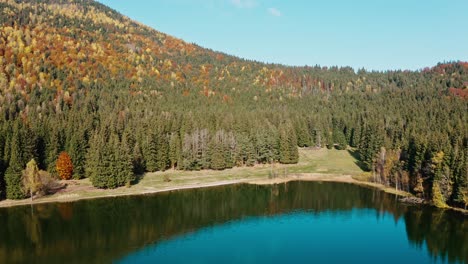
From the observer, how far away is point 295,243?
223ft

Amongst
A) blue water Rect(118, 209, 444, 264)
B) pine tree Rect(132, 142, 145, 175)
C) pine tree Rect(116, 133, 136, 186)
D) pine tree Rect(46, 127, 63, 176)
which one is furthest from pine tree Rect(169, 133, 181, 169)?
blue water Rect(118, 209, 444, 264)

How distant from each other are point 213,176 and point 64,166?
1666 inches

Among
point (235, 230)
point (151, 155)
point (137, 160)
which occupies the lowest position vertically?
point (235, 230)

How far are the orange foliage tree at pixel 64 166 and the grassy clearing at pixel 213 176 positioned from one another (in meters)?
3.15

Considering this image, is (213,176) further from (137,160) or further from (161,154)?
(137,160)

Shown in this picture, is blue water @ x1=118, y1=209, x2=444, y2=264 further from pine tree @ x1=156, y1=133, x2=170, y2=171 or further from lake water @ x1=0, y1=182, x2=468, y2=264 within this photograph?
pine tree @ x1=156, y1=133, x2=170, y2=171

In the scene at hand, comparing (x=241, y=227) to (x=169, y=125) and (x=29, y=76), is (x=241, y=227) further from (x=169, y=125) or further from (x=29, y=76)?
(x=29, y=76)

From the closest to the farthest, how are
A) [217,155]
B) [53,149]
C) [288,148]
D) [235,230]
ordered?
[235,230]
[53,149]
[217,155]
[288,148]

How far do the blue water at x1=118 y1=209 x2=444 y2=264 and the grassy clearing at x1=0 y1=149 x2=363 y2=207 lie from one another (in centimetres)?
3550

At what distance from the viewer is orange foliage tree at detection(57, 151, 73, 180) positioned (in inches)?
4306

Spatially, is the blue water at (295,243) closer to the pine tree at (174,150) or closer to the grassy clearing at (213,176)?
the grassy clearing at (213,176)

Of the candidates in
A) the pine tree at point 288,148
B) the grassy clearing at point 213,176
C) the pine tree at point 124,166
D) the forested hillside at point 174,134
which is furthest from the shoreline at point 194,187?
the pine tree at point 288,148

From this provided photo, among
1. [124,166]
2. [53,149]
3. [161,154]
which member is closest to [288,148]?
[161,154]

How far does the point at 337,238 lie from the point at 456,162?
108ft
